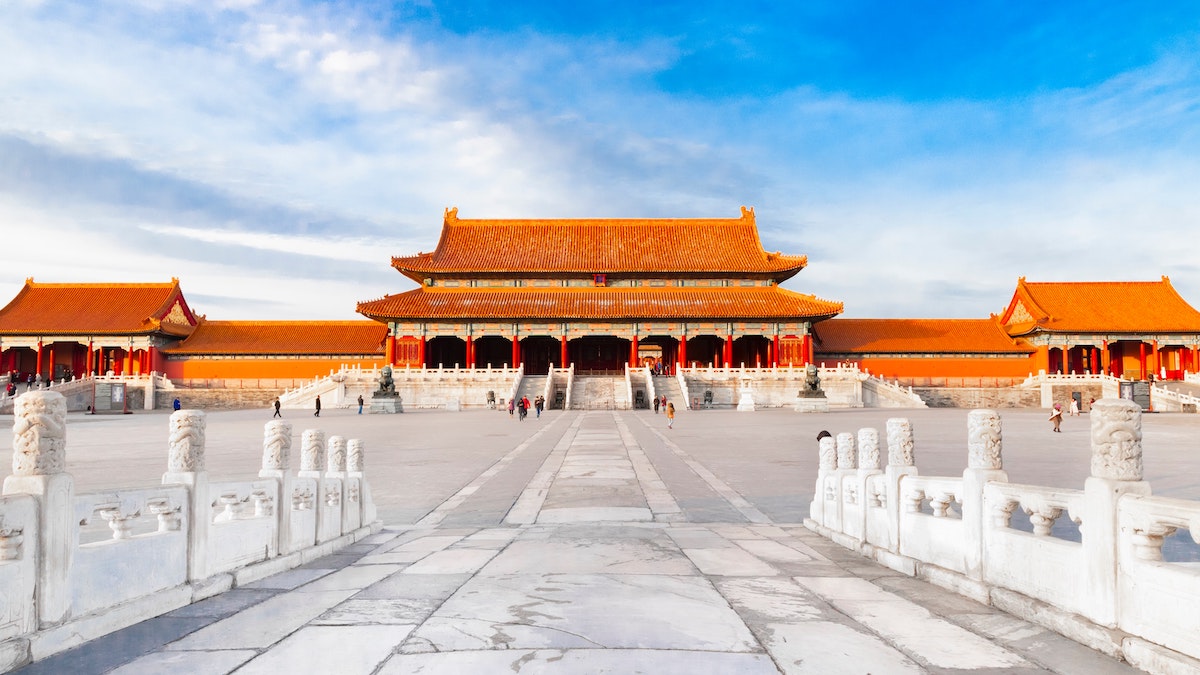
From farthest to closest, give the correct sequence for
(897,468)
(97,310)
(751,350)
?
1. (751,350)
2. (97,310)
3. (897,468)

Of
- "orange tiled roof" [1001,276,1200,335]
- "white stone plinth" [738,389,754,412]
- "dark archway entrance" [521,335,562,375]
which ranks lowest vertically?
"white stone plinth" [738,389,754,412]

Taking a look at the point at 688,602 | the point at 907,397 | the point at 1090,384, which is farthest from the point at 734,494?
the point at 1090,384

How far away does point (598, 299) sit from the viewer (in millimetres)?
48250

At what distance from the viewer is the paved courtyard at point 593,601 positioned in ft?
12.7

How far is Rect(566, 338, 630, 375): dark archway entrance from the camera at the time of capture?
50469mm

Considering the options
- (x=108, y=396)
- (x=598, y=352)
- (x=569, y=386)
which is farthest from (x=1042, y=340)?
(x=108, y=396)

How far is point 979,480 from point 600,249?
47.4 m

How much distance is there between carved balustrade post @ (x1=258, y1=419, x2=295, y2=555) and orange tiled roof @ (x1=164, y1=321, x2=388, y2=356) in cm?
4285

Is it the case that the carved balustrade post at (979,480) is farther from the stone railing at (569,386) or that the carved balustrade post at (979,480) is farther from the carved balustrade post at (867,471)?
the stone railing at (569,386)

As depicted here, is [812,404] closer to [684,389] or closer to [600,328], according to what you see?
[684,389]

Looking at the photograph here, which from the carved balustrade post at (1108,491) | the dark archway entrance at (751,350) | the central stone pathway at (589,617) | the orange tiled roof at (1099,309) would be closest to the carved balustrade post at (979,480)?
the central stone pathway at (589,617)

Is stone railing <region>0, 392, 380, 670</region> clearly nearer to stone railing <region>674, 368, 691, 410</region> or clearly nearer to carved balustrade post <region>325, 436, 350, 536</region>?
carved balustrade post <region>325, 436, 350, 536</region>

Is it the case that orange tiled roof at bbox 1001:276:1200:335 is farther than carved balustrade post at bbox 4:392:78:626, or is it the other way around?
orange tiled roof at bbox 1001:276:1200:335

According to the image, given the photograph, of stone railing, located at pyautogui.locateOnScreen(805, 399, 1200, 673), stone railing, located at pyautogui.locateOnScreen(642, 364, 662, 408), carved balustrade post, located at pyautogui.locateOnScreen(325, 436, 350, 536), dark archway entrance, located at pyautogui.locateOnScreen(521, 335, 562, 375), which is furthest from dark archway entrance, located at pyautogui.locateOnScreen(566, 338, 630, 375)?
stone railing, located at pyautogui.locateOnScreen(805, 399, 1200, 673)
